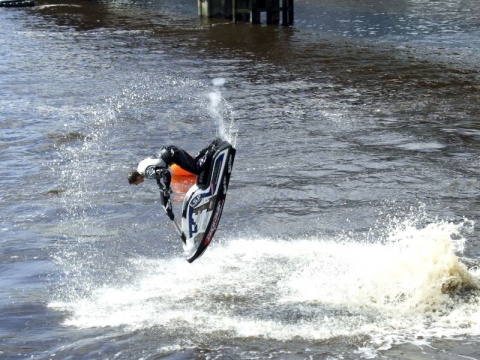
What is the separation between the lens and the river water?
947 centimetres

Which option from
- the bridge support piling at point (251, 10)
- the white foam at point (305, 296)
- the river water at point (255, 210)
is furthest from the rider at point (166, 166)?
the bridge support piling at point (251, 10)

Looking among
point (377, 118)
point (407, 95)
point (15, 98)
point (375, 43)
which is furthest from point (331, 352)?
point (375, 43)

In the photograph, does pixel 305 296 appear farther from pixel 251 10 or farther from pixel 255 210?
pixel 251 10

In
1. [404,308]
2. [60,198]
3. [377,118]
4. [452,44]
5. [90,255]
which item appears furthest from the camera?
[452,44]

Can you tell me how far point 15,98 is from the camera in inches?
963

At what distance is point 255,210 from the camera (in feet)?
45.7

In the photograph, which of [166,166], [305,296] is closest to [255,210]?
[305,296]

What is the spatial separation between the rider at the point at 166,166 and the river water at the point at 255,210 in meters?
0.74

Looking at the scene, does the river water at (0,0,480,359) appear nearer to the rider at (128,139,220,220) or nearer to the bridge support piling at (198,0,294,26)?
the rider at (128,139,220,220)

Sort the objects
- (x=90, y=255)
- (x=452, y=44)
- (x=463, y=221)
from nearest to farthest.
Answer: (x=90, y=255), (x=463, y=221), (x=452, y=44)

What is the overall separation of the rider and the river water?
0.74 m

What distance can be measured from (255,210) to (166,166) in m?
4.76

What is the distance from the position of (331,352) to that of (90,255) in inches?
176

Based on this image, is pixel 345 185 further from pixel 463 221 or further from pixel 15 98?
pixel 15 98
